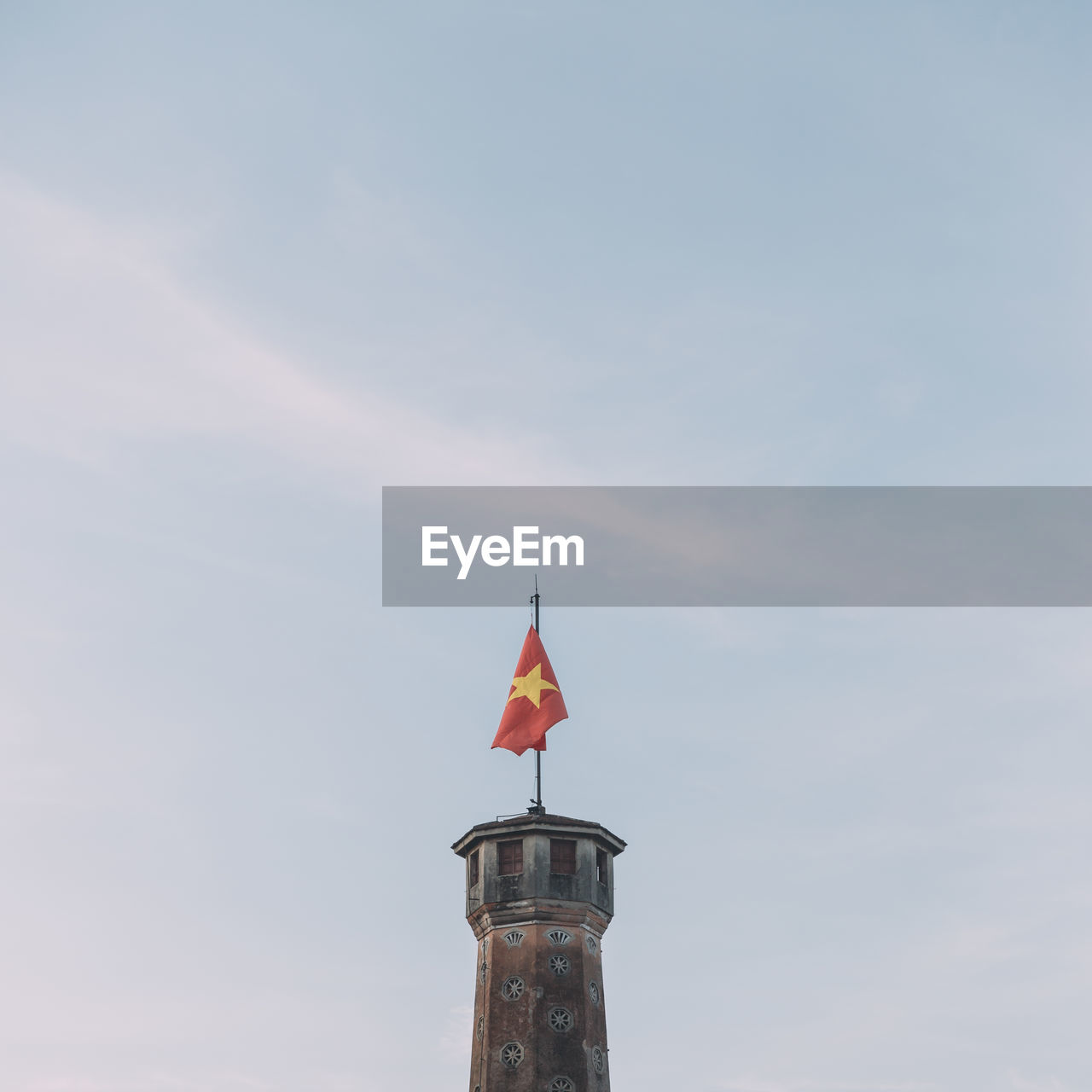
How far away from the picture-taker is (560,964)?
6538cm

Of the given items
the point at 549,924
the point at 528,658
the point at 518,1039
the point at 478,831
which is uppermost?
the point at 528,658

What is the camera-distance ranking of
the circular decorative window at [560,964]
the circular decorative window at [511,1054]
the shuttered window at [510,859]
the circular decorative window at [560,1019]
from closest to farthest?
1. the circular decorative window at [511,1054]
2. the circular decorative window at [560,1019]
3. the circular decorative window at [560,964]
4. the shuttered window at [510,859]

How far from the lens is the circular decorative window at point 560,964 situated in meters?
65.2

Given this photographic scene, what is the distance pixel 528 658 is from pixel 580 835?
868cm

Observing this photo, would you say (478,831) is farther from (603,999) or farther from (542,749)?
(603,999)

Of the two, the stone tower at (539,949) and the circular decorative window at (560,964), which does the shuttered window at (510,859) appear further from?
the circular decorative window at (560,964)

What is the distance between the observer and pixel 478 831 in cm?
6881

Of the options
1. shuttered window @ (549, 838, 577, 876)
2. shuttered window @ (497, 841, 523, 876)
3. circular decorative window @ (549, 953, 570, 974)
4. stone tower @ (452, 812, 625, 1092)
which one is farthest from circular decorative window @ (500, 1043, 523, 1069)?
shuttered window @ (549, 838, 577, 876)

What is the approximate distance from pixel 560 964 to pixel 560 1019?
2.34 meters

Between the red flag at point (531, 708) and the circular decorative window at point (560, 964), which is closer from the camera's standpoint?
the circular decorative window at point (560, 964)

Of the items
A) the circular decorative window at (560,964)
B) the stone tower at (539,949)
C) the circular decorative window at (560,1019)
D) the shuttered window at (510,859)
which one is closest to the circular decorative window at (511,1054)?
the stone tower at (539,949)

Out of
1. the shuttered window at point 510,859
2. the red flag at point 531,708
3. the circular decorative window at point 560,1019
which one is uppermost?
the red flag at point 531,708

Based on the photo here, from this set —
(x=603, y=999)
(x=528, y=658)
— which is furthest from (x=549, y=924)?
(x=528, y=658)

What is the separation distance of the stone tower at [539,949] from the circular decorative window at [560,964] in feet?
0.12
